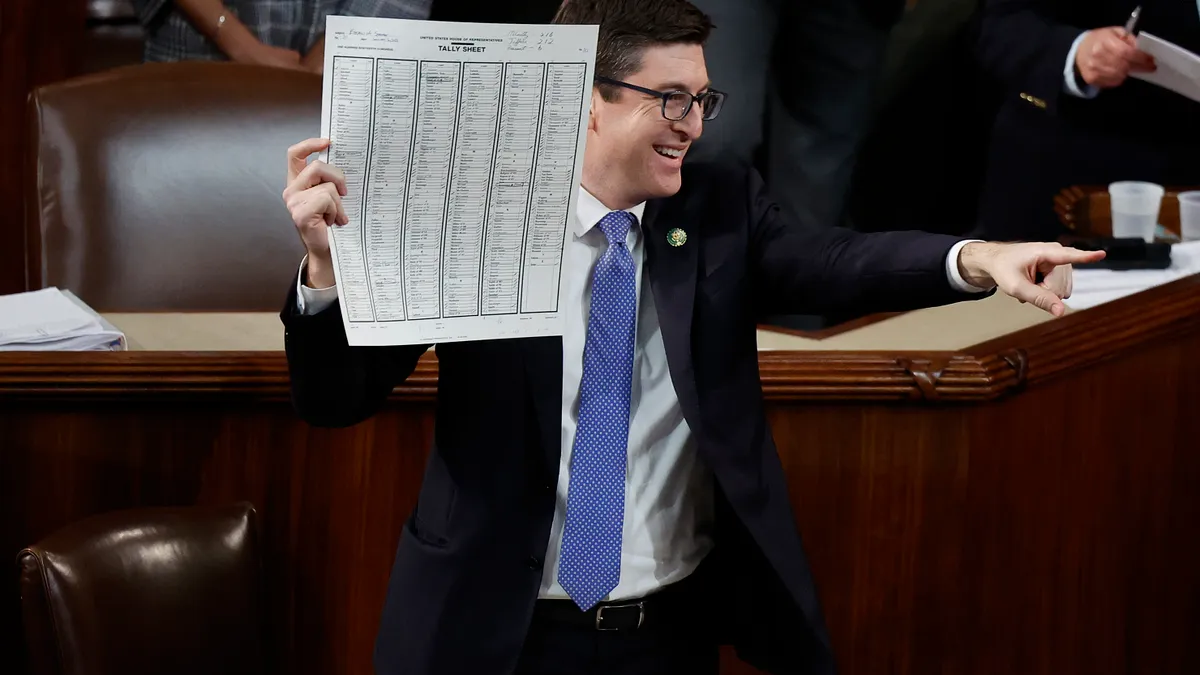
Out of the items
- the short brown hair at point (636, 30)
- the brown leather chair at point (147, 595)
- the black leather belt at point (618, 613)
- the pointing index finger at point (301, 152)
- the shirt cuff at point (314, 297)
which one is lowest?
the brown leather chair at point (147, 595)

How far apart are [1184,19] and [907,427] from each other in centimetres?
192

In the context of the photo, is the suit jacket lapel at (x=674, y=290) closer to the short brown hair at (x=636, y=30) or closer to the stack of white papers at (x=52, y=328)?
the short brown hair at (x=636, y=30)

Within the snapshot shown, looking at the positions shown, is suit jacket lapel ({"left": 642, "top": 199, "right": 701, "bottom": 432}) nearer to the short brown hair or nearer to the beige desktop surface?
the short brown hair

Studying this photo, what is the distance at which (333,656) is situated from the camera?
2.01 meters

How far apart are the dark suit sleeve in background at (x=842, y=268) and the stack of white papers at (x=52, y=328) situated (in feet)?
2.95

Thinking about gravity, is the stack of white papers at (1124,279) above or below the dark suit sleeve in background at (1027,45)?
below

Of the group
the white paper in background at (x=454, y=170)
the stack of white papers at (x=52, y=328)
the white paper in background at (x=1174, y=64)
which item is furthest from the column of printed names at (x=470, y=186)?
the white paper in background at (x=1174, y=64)

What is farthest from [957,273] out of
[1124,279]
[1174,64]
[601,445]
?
[1174,64]

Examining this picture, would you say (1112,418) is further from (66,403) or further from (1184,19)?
(1184,19)

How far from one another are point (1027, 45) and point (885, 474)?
1841 mm

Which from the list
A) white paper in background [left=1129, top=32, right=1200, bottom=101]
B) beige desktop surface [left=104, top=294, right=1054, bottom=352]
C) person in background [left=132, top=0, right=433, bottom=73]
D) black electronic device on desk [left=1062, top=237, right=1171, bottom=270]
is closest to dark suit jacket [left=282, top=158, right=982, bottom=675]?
beige desktop surface [left=104, top=294, right=1054, bottom=352]

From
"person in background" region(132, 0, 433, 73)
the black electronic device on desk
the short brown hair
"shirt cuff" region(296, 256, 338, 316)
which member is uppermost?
the short brown hair

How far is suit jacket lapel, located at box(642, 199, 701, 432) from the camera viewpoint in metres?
1.54

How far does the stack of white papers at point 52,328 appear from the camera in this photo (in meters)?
1.99
